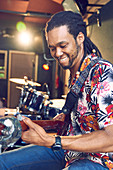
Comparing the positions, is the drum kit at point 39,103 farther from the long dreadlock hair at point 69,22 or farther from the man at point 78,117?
the long dreadlock hair at point 69,22

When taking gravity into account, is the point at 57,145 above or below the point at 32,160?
above

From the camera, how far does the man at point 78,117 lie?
3.33ft

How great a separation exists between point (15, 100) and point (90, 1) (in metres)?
5.53

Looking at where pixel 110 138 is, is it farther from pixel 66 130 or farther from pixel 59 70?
pixel 59 70

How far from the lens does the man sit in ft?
3.33

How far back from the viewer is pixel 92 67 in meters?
1.15

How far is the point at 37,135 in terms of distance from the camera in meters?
1.06

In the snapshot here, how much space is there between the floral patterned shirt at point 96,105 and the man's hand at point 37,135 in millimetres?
224

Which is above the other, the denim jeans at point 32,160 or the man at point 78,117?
the man at point 78,117

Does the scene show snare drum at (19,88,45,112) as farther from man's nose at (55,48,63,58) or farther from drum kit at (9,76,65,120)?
man's nose at (55,48,63,58)

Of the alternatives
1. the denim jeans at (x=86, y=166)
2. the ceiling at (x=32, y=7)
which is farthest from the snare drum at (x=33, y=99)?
the denim jeans at (x=86, y=166)

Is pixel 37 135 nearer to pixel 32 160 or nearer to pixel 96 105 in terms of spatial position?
pixel 96 105

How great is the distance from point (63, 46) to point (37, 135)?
1.72 feet

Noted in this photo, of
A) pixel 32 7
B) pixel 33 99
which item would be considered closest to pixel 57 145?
pixel 33 99
